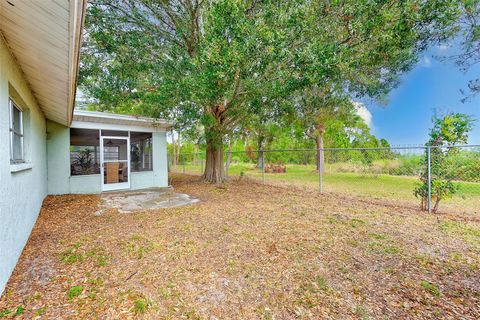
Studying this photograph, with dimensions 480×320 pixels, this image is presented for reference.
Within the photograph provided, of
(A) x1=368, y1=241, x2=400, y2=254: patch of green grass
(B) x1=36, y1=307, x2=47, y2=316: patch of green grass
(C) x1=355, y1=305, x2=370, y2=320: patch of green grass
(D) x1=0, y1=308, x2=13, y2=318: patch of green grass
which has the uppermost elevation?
(A) x1=368, y1=241, x2=400, y2=254: patch of green grass

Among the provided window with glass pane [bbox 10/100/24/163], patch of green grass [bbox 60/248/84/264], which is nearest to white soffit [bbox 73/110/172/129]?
window with glass pane [bbox 10/100/24/163]

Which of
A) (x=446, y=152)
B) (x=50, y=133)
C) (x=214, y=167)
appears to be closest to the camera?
(x=446, y=152)

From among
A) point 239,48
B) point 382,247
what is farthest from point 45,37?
point 382,247

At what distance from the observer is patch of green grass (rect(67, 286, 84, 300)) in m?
2.35

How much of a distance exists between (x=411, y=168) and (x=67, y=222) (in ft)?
30.8

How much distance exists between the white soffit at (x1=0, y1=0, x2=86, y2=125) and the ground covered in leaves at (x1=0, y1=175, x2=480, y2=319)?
249cm

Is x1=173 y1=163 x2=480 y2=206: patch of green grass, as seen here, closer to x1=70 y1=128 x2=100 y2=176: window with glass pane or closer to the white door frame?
the white door frame

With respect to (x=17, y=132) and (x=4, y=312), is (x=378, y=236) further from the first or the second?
(x=17, y=132)

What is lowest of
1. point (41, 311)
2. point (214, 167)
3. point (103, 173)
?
point (41, 311)

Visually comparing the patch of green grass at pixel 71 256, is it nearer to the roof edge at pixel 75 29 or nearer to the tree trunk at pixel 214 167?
the roof edge at pixel 75 29

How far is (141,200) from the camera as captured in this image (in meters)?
6.85

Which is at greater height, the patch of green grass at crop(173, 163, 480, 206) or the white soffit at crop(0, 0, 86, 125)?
the white soffit at crop(0, 0, 86, 125)

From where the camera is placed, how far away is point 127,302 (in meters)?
2.27

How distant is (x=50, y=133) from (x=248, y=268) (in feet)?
25.5
